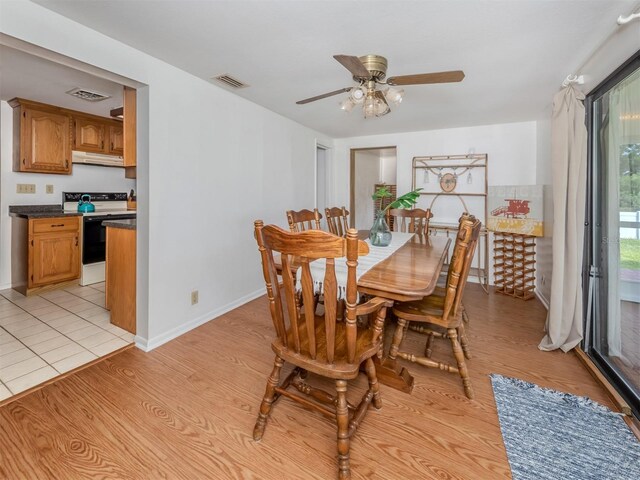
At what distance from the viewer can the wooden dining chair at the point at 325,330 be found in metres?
1.18

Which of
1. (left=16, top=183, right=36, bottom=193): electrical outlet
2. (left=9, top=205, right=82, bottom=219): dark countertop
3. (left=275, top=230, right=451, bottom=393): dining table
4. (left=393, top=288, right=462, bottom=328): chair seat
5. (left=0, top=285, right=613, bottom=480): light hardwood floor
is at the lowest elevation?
(left=0, top=285, right=613, bottom=480): light hardwood floor

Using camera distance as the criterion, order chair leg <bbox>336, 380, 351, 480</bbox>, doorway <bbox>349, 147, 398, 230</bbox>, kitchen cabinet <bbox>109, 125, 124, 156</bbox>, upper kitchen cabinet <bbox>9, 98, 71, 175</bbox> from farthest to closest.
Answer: doorway <bbox>349, 147, 398, 230</bbox>
kitchen cabinet <bbox>109, 125, 124, 156</bbox>
upper kitchen cabinet <bbox>9, 98, 71, 175</bbox>
chair leg <bbox>336, 380, 351, 480</bbox>

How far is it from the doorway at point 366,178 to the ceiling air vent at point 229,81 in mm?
2577

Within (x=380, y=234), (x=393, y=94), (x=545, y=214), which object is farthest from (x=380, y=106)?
(x=545, y=214)

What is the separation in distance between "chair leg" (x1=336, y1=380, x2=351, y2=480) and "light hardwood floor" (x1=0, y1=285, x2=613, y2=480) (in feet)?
0.25

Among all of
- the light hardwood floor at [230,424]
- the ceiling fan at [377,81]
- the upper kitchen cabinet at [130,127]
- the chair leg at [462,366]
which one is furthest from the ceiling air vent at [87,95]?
the chair leg at [462,366]

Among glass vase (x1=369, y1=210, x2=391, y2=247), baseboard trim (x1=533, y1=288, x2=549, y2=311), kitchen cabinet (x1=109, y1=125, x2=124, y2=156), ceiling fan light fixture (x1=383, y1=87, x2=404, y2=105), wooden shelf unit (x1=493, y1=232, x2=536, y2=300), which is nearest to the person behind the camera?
ceiling fan light fixture (x1=383, y1=87, x2=404, y2=105)

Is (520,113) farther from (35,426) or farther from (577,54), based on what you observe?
(35,426)

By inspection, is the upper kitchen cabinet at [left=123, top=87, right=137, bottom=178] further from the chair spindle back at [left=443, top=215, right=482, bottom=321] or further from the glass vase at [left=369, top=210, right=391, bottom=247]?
the chair spindle back at [left=443, top=215, right=482, bottom=321]

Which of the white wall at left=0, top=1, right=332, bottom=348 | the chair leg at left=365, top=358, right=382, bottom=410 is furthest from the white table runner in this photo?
the white wall at left=0, top=1, right=332, bottom=348

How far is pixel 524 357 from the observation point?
228 cm

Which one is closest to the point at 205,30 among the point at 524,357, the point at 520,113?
the point at 524,357

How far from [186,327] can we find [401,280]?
1979 millimetres

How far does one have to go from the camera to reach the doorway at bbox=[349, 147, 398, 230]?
527 cm
